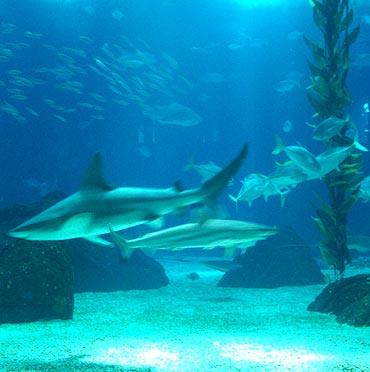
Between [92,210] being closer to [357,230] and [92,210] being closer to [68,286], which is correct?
[68,286]

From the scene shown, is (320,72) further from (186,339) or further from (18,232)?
(18,232)

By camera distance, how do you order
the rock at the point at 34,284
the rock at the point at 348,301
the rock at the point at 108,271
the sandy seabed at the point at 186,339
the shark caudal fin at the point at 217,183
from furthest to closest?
the rock at the point at 108,271 < the rock at the point at 34,284 < the rock at the point at 348,301 < the sandy seabed at the point at 186,339 < the shark caudal fin at the point at 217,183

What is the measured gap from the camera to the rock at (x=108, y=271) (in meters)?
9.46

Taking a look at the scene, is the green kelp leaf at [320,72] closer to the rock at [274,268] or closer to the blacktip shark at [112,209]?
the blacktip shark at [112,209]

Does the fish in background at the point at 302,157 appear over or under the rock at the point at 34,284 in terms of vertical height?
over

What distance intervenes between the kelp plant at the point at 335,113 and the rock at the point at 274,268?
10.5ft

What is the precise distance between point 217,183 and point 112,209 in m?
0.99

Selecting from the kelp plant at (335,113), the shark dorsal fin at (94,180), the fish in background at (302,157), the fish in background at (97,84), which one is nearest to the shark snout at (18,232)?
the shark dorsal fin at (94,180)

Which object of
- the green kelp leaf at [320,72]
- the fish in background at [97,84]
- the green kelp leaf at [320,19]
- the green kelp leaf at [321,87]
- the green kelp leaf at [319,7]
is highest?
the fish in background at [97,84]

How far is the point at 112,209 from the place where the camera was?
3.86m

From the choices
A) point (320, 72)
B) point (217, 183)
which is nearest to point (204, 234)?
point (217, 183)

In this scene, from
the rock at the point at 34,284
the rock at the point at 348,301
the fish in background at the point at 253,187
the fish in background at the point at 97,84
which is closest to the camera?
the rock at the point at 348,301

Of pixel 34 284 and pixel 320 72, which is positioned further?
pixel 320 72

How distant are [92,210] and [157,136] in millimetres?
31498
